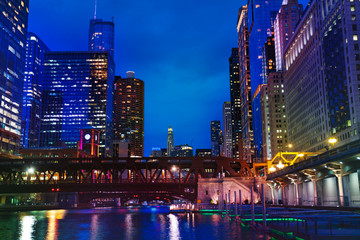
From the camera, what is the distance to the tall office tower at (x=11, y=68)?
162m

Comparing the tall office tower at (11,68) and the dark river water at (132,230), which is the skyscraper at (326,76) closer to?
the dark river water at (132,230)

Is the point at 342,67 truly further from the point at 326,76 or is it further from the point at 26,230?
the point at 26,230

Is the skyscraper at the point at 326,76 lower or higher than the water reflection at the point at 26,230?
higher

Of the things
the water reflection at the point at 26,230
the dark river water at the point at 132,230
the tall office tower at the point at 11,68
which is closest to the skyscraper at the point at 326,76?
the dark river water at the point at 132,230

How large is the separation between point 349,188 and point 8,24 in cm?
15089

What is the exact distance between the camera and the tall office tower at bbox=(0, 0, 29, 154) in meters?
162

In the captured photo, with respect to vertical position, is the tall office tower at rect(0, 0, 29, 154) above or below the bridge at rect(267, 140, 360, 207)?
above

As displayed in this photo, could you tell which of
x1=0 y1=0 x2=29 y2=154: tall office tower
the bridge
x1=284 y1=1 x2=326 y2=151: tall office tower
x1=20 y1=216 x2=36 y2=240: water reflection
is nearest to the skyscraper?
x1=284 y1=1 x2=326 y2=151: tall office tower

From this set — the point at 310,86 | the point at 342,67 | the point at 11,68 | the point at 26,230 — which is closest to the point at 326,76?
the point at 342,67

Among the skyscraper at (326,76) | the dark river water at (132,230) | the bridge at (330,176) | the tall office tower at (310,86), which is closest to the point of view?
the dark river water at (132,230)

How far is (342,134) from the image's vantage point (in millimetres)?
130625

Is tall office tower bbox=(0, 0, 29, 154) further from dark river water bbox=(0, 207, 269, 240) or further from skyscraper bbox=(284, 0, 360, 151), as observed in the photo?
skyscraper bbox=(284, 0, 360, 151)

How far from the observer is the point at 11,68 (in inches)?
6678

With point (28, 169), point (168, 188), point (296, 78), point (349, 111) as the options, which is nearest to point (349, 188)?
point (168, 188)
